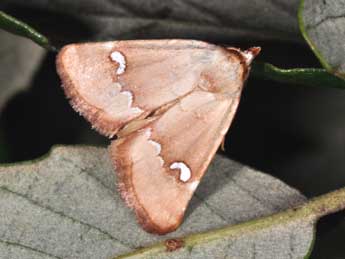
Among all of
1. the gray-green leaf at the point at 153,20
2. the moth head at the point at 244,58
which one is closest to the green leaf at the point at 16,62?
the gray-green leaf at the point at 153,20

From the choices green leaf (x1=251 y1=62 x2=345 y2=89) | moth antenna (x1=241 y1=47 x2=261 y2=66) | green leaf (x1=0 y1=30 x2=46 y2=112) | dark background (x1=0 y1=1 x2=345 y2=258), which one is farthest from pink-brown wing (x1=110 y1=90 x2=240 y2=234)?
green leaf (x1=0 y1=30 x2=46 y2=112)

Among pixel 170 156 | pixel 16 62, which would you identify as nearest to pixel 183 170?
pixel 170 156

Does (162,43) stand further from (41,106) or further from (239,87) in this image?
(41,106)

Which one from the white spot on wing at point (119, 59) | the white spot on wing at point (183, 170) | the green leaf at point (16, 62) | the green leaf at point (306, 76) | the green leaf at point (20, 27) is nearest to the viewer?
the green leaf at point (306, 76)

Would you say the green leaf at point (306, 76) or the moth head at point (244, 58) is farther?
the moth head at point (244, 58)

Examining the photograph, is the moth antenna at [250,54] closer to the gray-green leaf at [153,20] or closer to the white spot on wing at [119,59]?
the gray-green leaf at [153,20]

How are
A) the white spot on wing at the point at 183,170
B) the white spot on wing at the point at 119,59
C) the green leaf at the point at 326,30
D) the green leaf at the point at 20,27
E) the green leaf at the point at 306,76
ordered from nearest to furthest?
the green leaf at the point at 326,30 → the green leaf at the point at 306,76 → the green leaf at the point at 20,27 → the white spot on wing at the point at 183,170 → the white spot on wing at the point at 119,59

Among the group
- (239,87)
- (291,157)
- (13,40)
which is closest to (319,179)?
(291,157)
